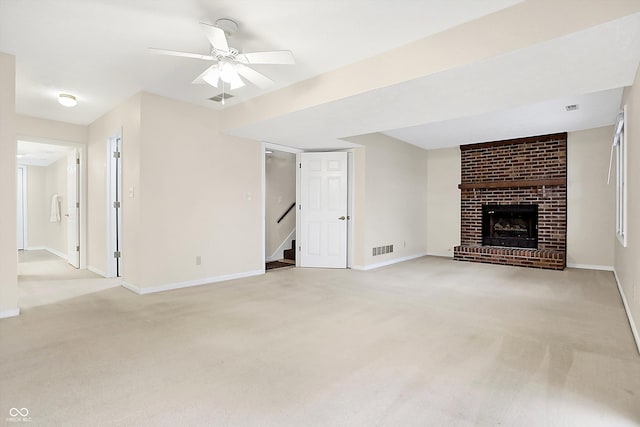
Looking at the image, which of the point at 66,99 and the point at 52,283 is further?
the point at 52,283

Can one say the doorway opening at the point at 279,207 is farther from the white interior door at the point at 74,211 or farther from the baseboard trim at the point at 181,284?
the white interior door at the point at 74,211

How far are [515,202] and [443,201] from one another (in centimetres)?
149

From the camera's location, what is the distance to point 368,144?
6090 mm

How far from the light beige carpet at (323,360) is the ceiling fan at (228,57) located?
220 centimetres

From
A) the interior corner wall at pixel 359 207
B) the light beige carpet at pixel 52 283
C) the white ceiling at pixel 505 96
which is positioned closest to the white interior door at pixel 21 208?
the light beige carpet at pixel 52 283

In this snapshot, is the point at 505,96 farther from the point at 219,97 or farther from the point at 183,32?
the point at 219,97

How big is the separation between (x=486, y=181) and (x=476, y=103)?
14.1 ft

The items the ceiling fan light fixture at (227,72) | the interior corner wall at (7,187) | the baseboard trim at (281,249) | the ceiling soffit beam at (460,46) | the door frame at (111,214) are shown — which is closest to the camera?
the ceiling soffit beam at (460,46)

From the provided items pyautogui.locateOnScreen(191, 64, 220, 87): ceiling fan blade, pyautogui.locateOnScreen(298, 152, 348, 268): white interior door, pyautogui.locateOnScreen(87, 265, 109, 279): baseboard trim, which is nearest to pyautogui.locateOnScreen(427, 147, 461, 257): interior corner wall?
pyautogui.locateOnScreen(298, 152, 348, 268): white interior door

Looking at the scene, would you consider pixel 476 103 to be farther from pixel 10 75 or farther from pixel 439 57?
pixel 10 75

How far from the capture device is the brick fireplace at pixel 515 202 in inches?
250

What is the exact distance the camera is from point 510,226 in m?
7.10

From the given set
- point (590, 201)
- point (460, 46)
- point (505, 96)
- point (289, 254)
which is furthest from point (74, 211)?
point (590, 201)

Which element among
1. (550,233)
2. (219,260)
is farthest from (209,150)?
(550,233)
